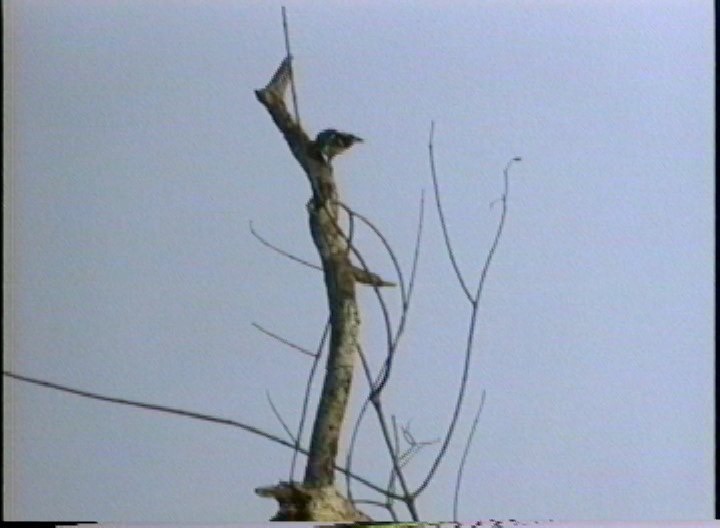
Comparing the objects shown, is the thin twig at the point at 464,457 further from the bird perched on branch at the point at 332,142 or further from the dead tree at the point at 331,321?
the bird perched on branch at the point at 332,142

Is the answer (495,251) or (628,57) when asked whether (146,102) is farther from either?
(628,57)

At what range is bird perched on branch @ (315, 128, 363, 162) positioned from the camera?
1.35 metres

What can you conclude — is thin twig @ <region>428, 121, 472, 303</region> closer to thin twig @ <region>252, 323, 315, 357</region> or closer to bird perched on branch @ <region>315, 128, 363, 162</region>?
bird perched on branch @ <region>315, 128, 363, 162</region>

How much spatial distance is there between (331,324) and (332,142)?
282 mm

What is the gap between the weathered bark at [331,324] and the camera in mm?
1339

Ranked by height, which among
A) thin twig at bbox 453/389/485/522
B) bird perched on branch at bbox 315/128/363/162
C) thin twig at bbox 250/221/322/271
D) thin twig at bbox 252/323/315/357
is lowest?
thin twig at bbox 453/389/485/522

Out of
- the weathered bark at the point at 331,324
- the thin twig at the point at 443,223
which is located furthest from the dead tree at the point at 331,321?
the thin twig at the point at 443,223

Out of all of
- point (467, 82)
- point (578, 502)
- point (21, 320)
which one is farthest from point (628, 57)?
point (21, 320)

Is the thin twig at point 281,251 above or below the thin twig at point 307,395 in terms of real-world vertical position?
above

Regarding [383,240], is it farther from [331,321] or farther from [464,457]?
[464,457]

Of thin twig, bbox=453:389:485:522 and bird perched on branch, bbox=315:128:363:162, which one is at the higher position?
bird perched on branch, bbox=315:128:363:162

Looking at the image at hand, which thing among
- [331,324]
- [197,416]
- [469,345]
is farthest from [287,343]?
[469,345]

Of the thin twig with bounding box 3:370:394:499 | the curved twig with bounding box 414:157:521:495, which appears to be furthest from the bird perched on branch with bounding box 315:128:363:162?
the thin twig with bounding box 3:370:394:499

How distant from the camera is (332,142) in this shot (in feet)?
4.43
